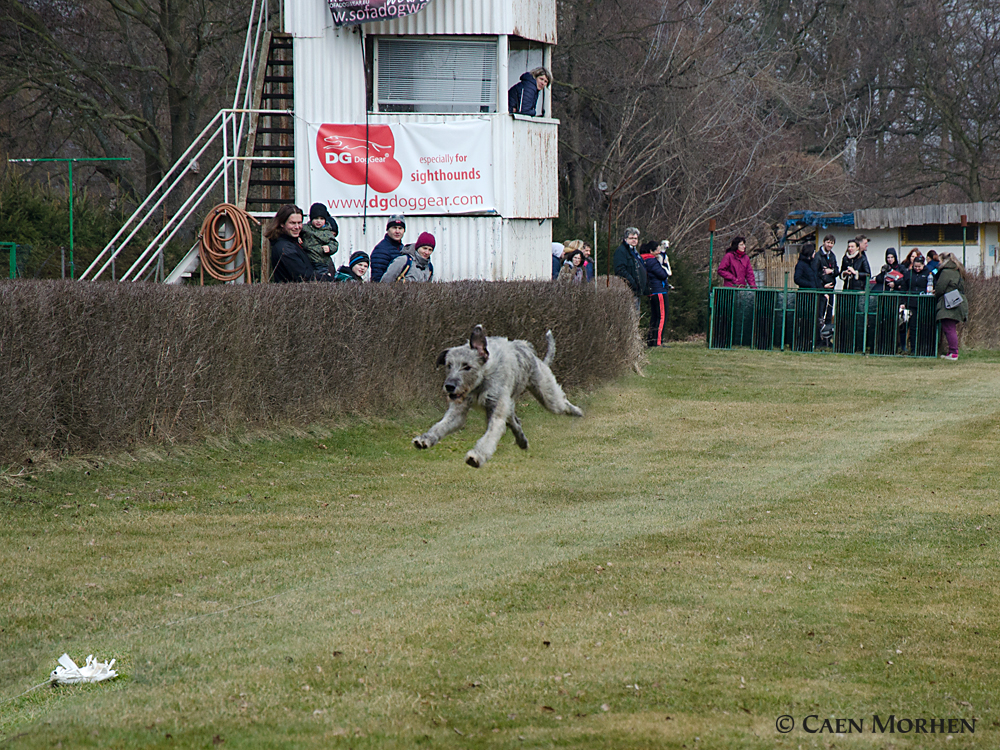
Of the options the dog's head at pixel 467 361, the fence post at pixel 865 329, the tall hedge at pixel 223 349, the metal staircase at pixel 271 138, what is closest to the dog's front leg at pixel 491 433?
the dog's head at pixel 467 361

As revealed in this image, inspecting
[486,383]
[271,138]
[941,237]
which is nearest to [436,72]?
[271,138]

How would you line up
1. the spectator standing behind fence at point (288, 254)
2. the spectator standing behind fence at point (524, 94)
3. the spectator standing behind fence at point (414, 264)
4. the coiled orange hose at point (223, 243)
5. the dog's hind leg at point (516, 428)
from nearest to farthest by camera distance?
the dog's hind leg at point (516, 428) → the spectator standing behind fence at point (288, 254) → the spectator standing behind fence at point (414, 264) → the coiled orange hose at point (223, 243) → the spectator standing behind fence at point (524, 94)

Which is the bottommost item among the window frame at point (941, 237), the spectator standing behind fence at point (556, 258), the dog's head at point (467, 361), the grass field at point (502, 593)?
the grass field at point (502, 593)

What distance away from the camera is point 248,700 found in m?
5.86

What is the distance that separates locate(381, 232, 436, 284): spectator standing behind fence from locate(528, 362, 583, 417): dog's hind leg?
14.5ft

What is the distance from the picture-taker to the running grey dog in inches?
367

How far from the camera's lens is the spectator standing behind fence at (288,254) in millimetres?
14242

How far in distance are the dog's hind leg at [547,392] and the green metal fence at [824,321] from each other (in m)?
14.6

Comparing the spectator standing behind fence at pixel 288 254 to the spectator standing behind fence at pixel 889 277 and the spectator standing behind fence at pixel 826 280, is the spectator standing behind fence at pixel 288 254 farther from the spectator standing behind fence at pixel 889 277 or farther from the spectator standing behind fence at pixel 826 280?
the spectator standing behind fence at pixel 889 277

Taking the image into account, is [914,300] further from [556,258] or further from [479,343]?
[479,343]

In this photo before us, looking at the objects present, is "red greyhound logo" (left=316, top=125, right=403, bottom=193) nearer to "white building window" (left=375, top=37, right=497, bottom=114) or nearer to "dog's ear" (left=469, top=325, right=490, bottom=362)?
"white building window" (left=375, top=37, right=497, bottom=114)

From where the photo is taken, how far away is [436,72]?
802 inches

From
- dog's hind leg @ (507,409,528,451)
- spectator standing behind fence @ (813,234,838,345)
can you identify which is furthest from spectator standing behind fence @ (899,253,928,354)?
dog's hind leg @ (507,409,528,451)

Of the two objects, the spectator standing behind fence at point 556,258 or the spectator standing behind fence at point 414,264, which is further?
the spectator standing behind fence at point 556,258
